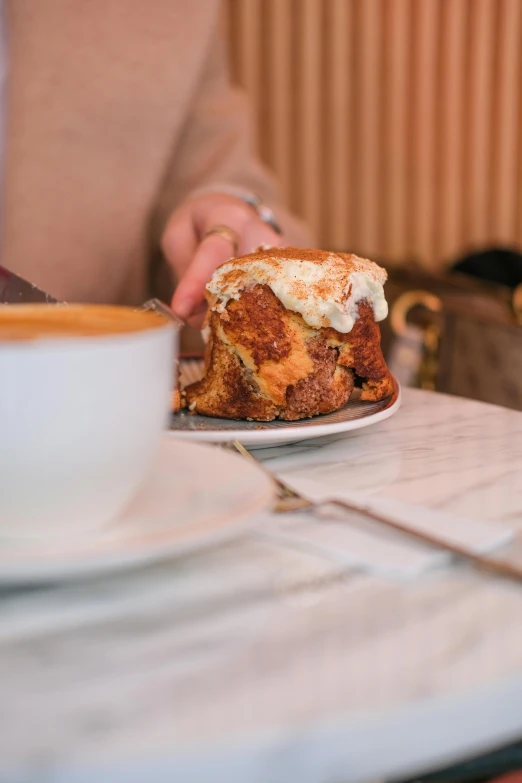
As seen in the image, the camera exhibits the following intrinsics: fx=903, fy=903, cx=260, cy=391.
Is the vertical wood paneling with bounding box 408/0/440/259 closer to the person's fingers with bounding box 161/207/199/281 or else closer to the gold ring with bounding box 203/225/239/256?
the person's fingers with bounding box 161/207/199/281

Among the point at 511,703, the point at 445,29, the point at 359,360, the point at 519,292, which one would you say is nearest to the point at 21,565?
the point at 511,703

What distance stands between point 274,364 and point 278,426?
0.06 metres

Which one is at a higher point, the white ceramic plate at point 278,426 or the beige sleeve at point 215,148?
the beige sleeve at point 215,148

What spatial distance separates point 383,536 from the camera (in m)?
0.46

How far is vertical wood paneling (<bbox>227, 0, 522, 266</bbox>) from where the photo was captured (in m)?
2.75

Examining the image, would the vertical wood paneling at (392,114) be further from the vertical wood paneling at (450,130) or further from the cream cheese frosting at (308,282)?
the cream cheese frosting at (308,282)

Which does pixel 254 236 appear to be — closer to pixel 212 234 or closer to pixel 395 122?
pixel 212 234

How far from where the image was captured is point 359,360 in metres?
0.75

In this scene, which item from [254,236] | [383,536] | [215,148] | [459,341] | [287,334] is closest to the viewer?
[383,536]

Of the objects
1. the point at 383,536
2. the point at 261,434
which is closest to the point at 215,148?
the point at 261,434

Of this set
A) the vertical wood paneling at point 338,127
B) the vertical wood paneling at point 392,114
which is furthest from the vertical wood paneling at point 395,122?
the vertical wood paneling at point 338,127

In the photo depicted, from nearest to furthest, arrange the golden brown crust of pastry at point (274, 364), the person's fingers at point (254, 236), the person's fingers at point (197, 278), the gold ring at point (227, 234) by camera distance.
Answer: the golden brown crust of pastry at point (274, 364) → the person's fingers at point (197, 278) → the gold ring at point (227, 234) → the person's fingers at point (254, 236)

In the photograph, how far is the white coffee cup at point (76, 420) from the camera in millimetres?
382

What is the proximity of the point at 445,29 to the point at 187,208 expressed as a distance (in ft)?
6.47
